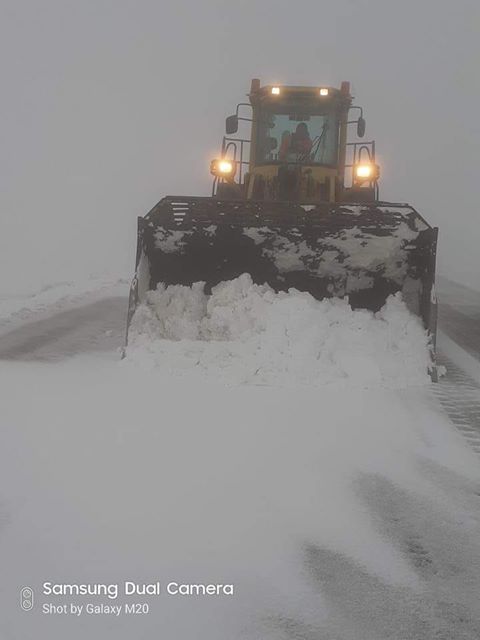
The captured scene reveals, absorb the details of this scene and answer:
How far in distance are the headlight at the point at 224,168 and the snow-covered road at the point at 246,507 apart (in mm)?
3168

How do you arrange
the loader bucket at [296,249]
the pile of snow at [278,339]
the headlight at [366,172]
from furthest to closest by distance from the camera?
the headlight at [366,172] < the loader bucket at [296,249] < the pile of snow at [278,339]

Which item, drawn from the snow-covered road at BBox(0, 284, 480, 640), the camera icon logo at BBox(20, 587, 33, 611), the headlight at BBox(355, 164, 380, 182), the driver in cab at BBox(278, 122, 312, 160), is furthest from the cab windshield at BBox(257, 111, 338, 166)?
the camera icon logo at BBox(20, 587, 33, 611)

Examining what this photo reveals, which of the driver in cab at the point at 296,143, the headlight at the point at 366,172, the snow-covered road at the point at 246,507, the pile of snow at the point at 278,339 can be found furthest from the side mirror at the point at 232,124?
the snow-covered road at the point at 246,507

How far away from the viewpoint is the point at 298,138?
6.36 metres

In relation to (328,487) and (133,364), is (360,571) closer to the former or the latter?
(328,487)

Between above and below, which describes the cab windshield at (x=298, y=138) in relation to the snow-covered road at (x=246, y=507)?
above

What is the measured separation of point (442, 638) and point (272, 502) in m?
0.92

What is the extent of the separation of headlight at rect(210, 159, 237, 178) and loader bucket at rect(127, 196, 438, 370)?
1.70 metres

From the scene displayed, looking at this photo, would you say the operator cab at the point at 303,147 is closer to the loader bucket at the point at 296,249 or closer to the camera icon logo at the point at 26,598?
the loader bucket at the point at 296,249

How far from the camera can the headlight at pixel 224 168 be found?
21.6 ft

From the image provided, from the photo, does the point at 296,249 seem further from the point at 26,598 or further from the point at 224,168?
the point at 26,598

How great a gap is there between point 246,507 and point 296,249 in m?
3.07

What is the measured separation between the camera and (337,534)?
2355 millimetres

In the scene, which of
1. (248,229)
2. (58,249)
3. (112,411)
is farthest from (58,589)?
(58,249)
